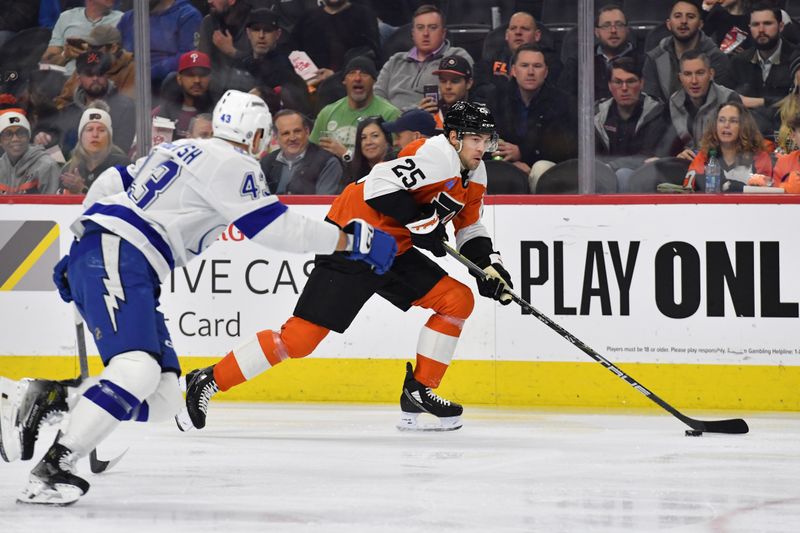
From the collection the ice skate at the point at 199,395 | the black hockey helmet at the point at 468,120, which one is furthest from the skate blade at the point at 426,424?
the black hockey helmet at the point at 468,120

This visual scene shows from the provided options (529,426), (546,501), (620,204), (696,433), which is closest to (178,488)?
(546,501)

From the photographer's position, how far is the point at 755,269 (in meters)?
4.97

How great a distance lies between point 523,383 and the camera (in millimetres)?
5172

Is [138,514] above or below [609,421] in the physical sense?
above

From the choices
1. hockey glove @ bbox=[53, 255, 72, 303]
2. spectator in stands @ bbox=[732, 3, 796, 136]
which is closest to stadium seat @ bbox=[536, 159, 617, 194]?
spectator in stands @ bbox=[732, 3, 796, 136]

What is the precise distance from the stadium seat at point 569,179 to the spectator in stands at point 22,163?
2.13 meters

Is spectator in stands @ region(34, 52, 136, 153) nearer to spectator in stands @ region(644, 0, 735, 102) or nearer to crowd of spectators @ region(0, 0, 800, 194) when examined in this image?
crowd of spectators @ region(0, 0, 800, 194)

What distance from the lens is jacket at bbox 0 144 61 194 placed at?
18.4 feet

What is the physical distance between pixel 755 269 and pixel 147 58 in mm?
2720

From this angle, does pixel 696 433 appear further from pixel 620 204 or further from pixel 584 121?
pixel 584 121

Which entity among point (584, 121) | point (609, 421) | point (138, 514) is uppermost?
point (584, 121)

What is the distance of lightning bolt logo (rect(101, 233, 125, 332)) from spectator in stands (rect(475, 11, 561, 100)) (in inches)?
99.8

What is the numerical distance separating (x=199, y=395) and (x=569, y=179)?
6.05 ft

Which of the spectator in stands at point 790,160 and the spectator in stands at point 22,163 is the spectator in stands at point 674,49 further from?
the spectator in stands at point 22,163
